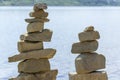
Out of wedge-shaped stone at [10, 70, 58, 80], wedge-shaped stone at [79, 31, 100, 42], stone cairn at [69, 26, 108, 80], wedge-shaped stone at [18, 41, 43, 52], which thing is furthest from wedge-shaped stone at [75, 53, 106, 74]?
wedge-shaped stone at [18, 41, 43, 52]

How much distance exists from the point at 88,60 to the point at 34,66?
2285mm

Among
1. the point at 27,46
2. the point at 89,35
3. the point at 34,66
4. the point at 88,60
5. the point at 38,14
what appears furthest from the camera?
the point at 38,14

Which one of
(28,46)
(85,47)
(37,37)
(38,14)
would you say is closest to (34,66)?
(28,46)

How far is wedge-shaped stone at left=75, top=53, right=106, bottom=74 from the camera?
52.8 ft

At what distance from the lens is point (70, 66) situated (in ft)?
158

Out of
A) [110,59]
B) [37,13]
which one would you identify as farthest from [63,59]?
[37,13]

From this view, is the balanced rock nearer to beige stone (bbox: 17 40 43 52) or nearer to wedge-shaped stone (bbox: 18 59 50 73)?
beige stone (bbox: 17 40 43 52)

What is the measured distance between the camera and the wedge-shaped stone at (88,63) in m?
16.1

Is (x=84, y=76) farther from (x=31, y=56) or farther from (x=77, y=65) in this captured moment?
(x=31, y=56)

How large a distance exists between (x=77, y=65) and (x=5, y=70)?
28.8 metres

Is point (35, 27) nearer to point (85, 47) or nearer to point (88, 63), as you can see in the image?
point (85, 47)

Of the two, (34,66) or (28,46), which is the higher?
(28,46)

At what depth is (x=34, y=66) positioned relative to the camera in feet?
57.1

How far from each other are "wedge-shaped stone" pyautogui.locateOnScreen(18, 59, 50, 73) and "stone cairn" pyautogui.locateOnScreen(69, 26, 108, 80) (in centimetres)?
166
